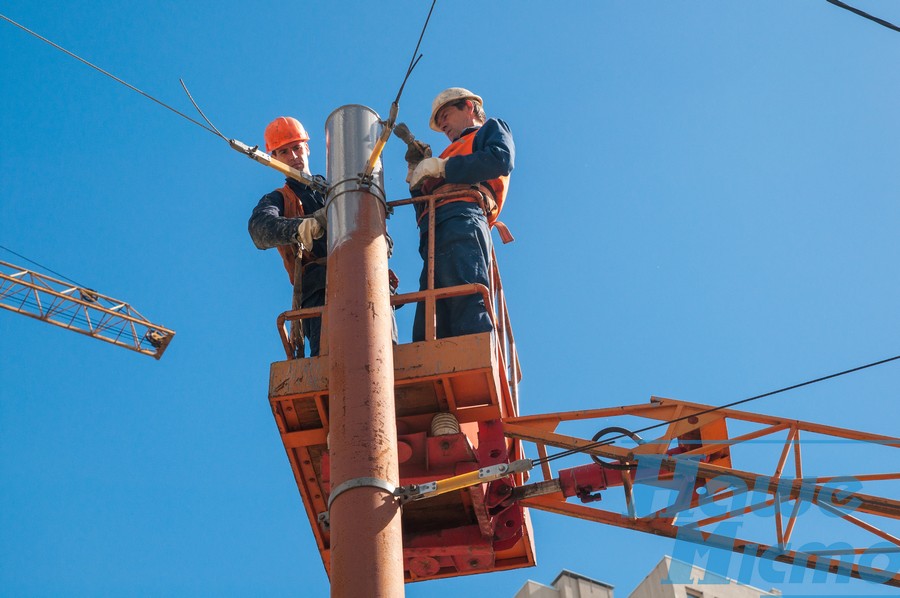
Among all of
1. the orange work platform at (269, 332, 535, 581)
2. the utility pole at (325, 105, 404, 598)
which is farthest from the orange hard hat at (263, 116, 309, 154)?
the orange work platform at (269, 332, 535, 581)

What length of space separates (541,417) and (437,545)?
118cm

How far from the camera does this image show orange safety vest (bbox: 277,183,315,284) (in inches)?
397

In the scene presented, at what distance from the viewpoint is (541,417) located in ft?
30.4

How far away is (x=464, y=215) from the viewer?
32.3 feet

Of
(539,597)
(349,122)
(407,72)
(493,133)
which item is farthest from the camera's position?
(539,597)

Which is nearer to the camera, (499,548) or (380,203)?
(380,203)

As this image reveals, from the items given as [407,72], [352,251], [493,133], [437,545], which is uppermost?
[493,133]

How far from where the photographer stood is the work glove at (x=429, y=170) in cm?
1002

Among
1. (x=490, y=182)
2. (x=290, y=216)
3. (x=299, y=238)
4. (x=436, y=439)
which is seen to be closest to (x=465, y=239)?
Result: (x=490, y=182)

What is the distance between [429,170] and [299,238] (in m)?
1.19

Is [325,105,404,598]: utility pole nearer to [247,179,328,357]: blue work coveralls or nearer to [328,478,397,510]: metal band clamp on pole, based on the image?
[328,478,397,510]: metal band clamp on pole

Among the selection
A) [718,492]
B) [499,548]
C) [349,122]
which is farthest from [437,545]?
[349,122]

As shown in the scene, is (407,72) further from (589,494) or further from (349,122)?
(589,494)

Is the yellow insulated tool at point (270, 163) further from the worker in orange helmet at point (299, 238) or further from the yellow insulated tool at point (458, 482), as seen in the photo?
the yellow insulated tool at point (458, 482)
